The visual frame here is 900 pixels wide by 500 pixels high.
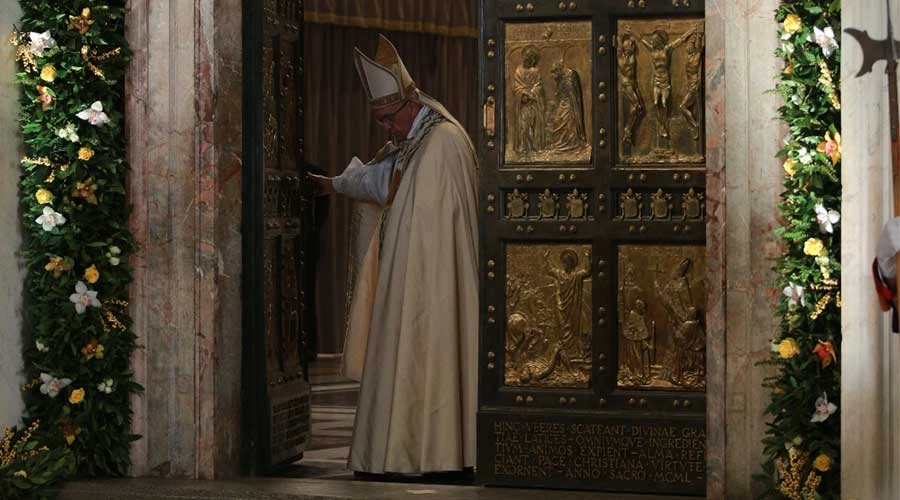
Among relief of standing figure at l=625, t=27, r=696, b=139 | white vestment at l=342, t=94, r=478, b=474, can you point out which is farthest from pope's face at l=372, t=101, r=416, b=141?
relief of standing figure at l=625, t=27, r=696, b=139

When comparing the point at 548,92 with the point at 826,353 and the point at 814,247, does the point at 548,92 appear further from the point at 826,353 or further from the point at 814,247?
the point at 826,353

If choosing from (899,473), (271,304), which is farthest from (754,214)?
(271,304)

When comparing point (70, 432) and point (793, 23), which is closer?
point (793, 23)

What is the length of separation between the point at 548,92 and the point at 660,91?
494mm

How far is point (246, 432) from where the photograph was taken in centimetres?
761

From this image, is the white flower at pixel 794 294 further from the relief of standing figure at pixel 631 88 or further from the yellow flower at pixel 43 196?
the yellow flower at pixel 43 196

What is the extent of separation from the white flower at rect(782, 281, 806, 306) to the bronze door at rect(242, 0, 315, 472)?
2529 mm

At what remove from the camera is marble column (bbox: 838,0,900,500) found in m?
5.59

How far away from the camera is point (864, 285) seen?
18.9 feet

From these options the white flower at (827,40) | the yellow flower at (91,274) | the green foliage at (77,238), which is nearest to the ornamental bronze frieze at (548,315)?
the white flower at (827,40)

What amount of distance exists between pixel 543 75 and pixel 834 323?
1748 millimetres

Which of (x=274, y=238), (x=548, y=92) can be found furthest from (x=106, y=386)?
(x=548, y=92)

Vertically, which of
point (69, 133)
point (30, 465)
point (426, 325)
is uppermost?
point (69, 133)

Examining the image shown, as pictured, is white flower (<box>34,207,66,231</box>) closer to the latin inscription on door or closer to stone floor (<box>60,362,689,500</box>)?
stone floor (<box>60,362,689,500</box>)
